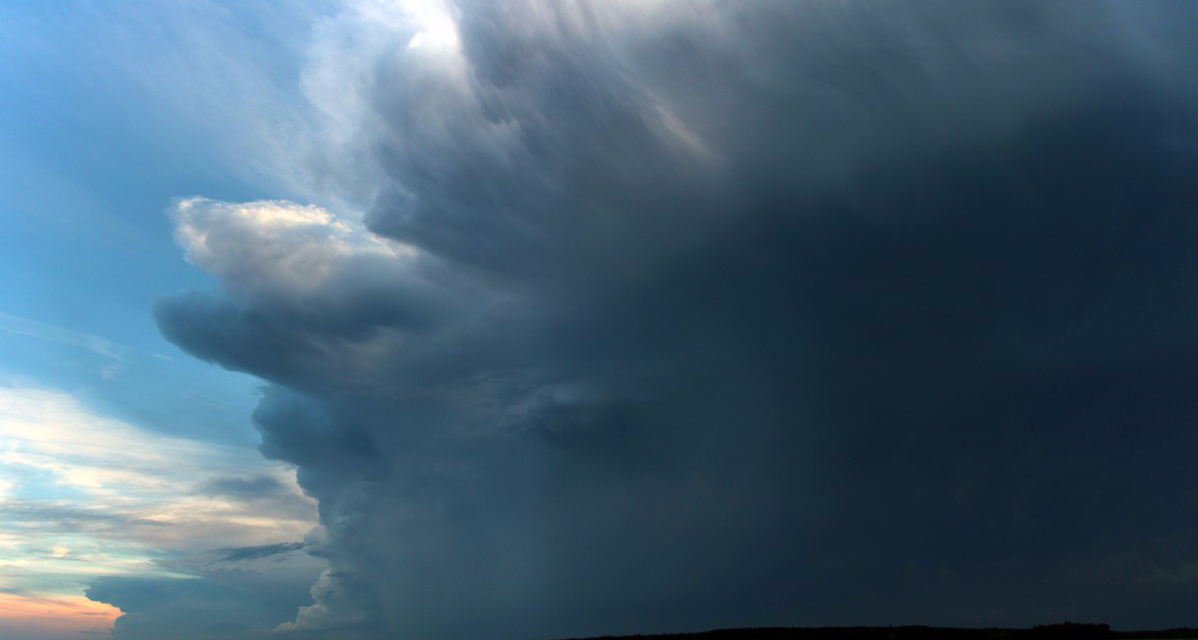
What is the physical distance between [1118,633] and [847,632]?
91.2 ft

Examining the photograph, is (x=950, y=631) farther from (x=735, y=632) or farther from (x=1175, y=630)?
(x=735, y=632)

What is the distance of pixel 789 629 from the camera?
102 meters

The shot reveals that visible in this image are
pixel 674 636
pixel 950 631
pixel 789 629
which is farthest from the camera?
pixel 674 636

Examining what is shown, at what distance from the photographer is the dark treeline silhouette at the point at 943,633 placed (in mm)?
77438

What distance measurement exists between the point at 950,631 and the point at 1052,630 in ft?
33.2

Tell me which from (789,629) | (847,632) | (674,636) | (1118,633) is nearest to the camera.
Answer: (1118,633)

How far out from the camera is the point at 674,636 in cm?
11106

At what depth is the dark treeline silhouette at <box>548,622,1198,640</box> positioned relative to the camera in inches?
3049

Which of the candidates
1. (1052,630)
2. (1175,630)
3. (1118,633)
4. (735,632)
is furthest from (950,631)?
(735,632)

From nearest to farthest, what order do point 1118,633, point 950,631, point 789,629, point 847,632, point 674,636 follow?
1. point 1118,633
2. point 950,631
3. point 847,632
4. point 789,629
5. point 674,636

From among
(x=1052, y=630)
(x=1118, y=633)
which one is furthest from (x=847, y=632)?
(x=1118, y=633)

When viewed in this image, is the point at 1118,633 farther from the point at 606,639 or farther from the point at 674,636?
the point at 606,639

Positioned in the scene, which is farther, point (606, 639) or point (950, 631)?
point (606, 639)

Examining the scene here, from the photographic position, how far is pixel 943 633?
3369 inches
